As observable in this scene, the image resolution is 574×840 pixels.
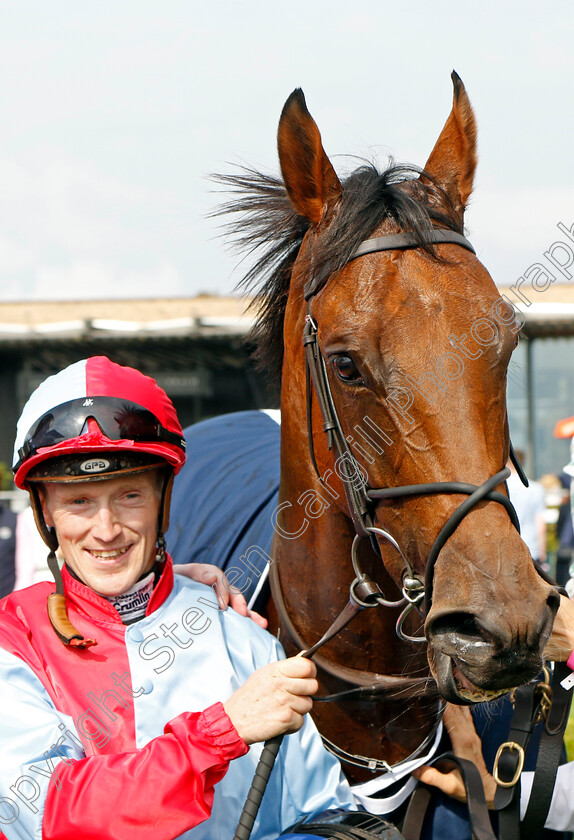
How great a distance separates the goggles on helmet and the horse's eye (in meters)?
0.51

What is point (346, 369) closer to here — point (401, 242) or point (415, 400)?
point (415, 400)

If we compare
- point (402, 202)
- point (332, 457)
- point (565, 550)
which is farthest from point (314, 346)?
point (565, 550)

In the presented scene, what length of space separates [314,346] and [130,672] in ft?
2.96

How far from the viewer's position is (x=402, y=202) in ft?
6.68

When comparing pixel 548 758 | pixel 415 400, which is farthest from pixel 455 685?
pixel 548 758

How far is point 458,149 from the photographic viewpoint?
2320 millimetres

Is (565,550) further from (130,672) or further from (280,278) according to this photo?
(130,672)

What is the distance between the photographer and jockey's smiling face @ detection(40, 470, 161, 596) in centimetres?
194

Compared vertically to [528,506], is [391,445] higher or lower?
higher

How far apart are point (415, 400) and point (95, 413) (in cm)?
79

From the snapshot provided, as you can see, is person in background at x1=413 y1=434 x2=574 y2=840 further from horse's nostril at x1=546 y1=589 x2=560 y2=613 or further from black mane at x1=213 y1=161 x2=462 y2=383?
black mane at x1=213 y1=161 x2=462 y2=383

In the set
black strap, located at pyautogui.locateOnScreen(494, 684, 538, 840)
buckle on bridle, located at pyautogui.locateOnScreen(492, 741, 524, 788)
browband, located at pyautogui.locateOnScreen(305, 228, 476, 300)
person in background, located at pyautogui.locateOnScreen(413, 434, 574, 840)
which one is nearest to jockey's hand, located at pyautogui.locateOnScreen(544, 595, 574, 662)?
person in background, located at pyautogui.locateOnScreen(413, 434, 574, 840)

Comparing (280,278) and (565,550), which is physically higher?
(280,278)

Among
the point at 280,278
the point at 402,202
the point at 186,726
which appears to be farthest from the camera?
the point at 280,278
